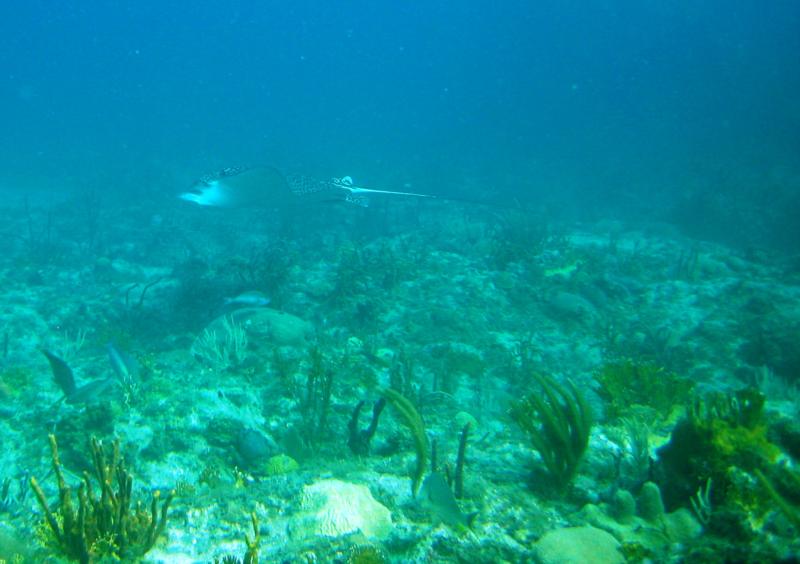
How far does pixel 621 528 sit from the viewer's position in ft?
10.0

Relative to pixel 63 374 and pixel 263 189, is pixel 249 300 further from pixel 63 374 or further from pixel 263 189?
pixel 263 189

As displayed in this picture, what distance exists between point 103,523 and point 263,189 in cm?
1004

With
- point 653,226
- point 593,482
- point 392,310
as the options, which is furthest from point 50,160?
point 593,482

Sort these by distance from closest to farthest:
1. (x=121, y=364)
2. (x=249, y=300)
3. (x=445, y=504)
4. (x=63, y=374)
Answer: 1. (x=445, y=504)
2. (x=63, y=374)
3. (x=121, y=364)
4. (x=249, y=300)

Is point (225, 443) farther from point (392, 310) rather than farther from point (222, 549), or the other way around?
point (392, 310)

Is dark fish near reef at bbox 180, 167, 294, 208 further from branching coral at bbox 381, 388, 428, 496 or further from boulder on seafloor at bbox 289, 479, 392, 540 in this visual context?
boulder on seafloor at bbox 289, 479, 392, 540

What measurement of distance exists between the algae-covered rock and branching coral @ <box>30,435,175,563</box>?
231 cm

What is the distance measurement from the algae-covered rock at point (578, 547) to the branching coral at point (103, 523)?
2311mm

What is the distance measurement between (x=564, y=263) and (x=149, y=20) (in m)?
148

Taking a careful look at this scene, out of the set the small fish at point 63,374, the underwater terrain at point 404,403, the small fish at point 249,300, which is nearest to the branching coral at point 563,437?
the underwater terrain at point 404,403

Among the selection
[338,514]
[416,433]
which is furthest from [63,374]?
[416,433]

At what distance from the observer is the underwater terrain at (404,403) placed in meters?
2.92

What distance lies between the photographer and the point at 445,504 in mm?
3082

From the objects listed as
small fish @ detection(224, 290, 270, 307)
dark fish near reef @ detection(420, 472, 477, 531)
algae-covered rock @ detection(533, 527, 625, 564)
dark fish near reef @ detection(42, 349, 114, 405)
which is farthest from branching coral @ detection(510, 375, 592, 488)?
small fish @ detection(224, 290, 270, 307)
